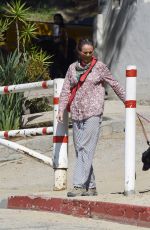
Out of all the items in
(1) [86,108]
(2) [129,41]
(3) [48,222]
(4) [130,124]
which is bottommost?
(3) [48,222]

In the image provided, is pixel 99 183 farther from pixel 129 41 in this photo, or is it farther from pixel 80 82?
pixel 129 41

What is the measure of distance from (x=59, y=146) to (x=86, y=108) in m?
0.91

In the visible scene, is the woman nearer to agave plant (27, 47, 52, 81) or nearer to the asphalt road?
the asphalt road

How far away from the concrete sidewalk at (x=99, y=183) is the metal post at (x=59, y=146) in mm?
232

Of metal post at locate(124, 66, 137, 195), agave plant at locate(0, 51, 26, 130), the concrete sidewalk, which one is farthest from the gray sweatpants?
agave plant at locate(0, 51, 26, 130)

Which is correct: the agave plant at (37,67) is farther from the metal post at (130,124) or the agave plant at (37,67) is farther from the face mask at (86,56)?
the metal post at (130,124)

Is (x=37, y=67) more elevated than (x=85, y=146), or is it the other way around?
(x=37, y=67)

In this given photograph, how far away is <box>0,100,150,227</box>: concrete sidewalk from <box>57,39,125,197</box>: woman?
277mm

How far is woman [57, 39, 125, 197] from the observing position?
29.7 ft

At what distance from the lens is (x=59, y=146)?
9812mm

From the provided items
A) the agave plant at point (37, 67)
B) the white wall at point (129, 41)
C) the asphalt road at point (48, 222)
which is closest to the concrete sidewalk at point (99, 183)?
the asphalt road at point (48, 222)

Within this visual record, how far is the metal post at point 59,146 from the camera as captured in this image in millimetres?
9773

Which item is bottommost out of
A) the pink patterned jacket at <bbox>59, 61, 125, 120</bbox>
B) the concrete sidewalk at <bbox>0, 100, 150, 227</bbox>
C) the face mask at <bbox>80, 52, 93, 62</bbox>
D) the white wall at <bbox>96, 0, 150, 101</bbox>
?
the concrete sidewalk at <bbox>0, 100, 150, 227</bbox>

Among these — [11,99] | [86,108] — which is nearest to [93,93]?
[86,108]
